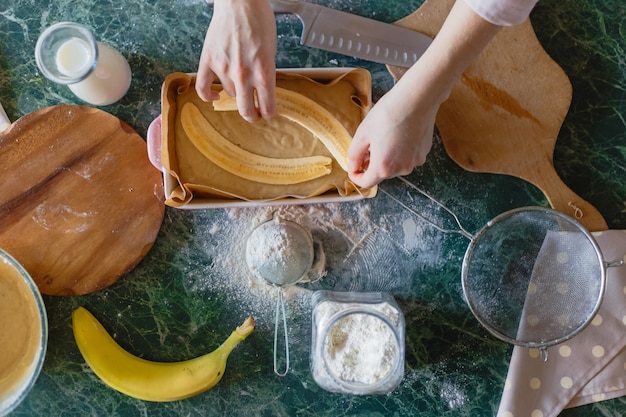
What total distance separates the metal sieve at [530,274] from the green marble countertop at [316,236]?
0.10ft

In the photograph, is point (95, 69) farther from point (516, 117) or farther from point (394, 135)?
point (516, 117)

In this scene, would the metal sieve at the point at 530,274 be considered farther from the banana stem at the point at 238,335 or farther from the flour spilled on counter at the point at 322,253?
the banana stem at the point at 238,335

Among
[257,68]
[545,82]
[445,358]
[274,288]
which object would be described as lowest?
[445,358]

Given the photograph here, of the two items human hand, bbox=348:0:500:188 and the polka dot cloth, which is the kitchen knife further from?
the polka dot cloth

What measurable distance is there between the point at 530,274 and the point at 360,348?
0.29 metres

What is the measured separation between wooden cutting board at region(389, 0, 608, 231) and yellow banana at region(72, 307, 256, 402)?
0.43 m

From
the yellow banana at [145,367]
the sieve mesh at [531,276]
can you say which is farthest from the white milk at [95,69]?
the sieve mesh at [531,276]

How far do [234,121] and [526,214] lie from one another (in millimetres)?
455

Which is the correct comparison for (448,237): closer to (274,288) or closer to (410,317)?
(410,317)

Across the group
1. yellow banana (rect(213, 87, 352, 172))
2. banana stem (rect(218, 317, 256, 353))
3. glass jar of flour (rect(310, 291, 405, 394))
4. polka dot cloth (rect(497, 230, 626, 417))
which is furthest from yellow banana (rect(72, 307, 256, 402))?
polka dot cloth (rect(497, 230, 626, 417))

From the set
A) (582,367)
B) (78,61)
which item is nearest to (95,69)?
(78,61)

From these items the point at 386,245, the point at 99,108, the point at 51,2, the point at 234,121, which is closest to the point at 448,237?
the point at 386,245

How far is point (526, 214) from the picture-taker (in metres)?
0.91

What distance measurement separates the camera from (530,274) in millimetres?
929
